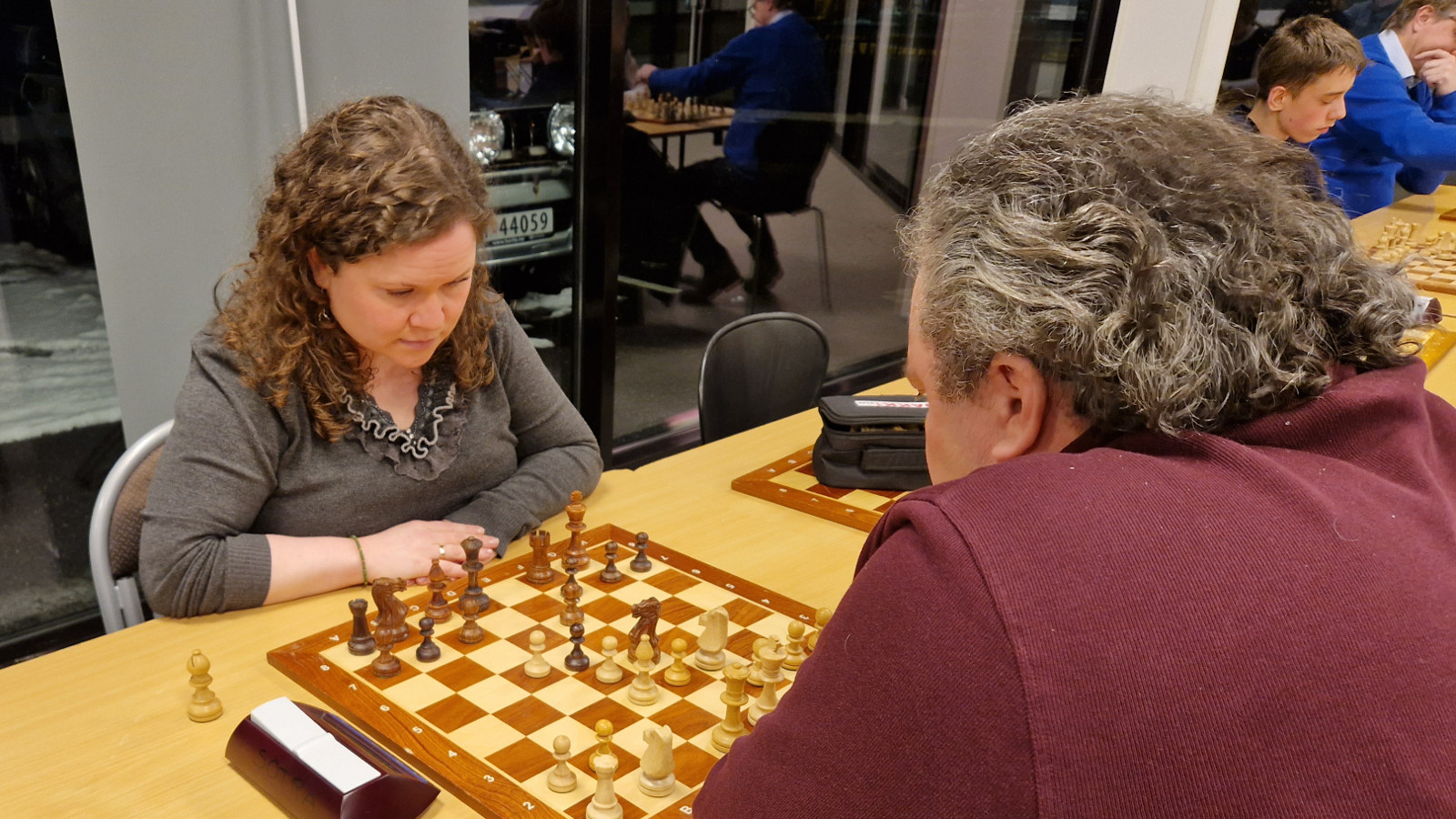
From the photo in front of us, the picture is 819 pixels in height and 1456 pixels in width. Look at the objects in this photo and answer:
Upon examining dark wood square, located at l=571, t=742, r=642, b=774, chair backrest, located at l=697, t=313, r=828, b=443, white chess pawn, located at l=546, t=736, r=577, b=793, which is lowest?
chair backrest, located at l=697, t=313, r=828, b=443

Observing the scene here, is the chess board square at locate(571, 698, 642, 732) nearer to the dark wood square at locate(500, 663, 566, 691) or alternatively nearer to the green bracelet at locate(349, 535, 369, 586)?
the dark wood square at locate(500, 663, 566, 691)

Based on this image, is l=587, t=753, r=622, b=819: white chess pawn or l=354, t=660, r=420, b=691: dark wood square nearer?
l=587, t=753, r=622, b=819: white chess pawn

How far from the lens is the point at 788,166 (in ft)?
14.4

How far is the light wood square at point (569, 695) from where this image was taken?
1271 millimetres

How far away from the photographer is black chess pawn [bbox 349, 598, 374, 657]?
4.46ft

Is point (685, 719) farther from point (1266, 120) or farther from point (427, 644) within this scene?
point (1266, 120)

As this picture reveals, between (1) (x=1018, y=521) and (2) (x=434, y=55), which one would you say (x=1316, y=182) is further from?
(2) (x=434, y=55)

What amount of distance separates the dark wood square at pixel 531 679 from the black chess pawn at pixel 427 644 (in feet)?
0.32

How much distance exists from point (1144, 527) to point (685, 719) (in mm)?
694

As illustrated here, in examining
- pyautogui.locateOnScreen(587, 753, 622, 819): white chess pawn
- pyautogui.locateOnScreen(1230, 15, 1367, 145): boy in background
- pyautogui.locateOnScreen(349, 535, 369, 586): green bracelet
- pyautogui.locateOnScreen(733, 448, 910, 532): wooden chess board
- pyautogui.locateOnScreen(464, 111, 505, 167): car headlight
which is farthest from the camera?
pyautogui.locateOnScreen(1230, 15, 1367, 145): boy in background

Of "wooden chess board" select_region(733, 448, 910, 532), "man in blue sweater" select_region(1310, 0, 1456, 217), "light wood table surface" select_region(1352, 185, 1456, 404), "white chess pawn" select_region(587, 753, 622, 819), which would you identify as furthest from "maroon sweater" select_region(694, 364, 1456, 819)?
"man in blue sweater" select_region(1310, 0, 1456, 217)

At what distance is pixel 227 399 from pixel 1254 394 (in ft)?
4.38

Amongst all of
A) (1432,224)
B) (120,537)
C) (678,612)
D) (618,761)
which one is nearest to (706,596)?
(678,612)

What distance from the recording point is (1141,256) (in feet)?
2.64
